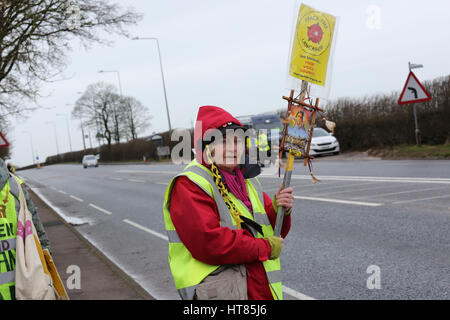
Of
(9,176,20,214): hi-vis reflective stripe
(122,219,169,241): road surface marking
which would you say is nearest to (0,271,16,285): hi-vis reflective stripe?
(9,176,20,214): hi-vis reflective stripe

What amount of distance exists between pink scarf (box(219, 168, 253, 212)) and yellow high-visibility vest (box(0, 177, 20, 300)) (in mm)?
1297

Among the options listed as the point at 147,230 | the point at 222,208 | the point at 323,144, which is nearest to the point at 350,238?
the point at 147,230

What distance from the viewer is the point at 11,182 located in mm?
2762

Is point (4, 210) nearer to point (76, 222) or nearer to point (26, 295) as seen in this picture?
point (26, 295)

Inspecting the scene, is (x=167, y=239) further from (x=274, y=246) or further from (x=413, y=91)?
(x=413, y=91)

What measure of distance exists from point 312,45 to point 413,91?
14.9 meters

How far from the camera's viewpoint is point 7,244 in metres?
2.59

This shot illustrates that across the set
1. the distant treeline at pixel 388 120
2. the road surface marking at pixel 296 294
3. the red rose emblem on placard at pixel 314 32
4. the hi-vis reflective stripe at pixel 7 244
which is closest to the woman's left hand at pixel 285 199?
the red rose emblem on placard at pixel 314 32

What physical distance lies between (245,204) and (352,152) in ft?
73.4

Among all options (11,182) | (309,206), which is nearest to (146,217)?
(309,206)

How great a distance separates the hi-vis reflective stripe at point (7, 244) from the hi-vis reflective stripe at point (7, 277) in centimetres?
13

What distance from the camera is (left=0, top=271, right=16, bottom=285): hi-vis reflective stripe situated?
2543mm

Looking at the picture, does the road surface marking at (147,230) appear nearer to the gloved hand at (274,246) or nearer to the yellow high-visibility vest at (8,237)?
the yellow high-visibility vest at (8,237)

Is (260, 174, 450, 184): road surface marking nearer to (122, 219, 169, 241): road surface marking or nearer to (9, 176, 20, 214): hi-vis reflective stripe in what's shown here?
(122, 219, 169, 241): road surface marking
